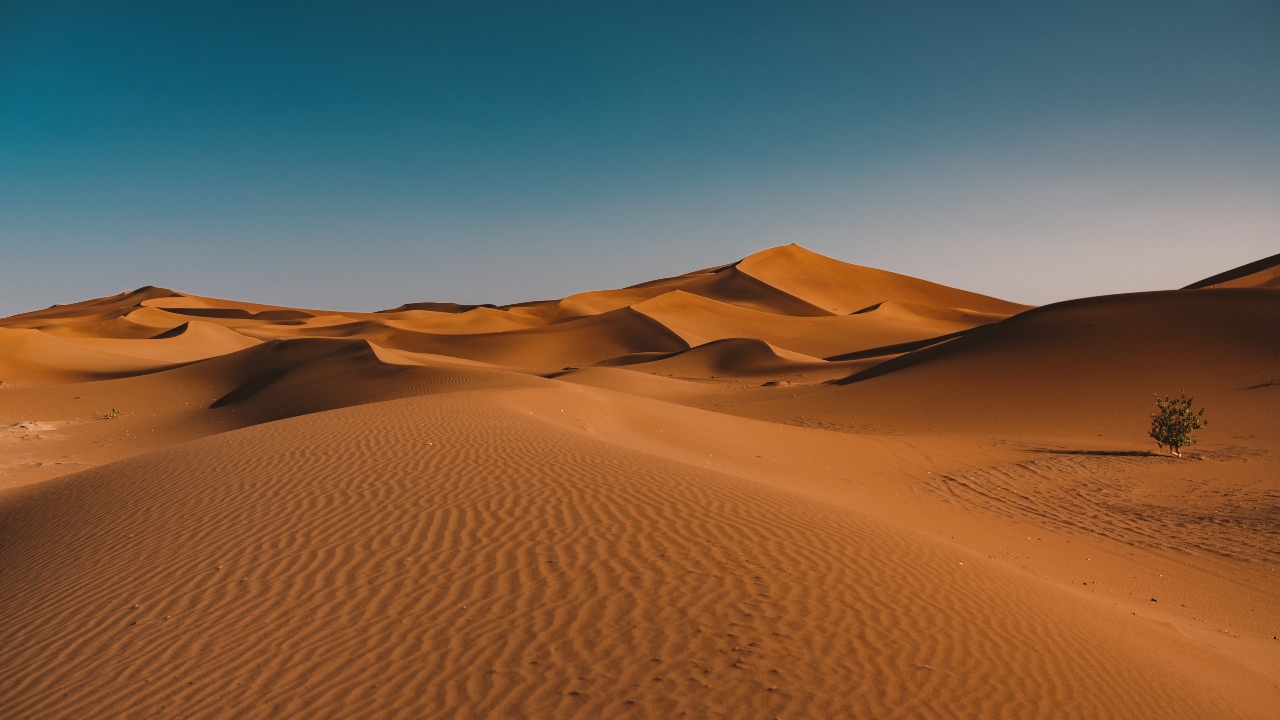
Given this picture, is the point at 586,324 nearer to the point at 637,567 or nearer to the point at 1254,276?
the point at 1254,276

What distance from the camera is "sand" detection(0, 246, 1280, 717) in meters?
4.39

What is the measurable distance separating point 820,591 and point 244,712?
12.4 feet

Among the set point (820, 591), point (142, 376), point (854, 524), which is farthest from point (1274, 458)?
point (142, 376)

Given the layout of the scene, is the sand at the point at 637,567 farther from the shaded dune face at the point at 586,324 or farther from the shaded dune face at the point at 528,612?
the shaded dune face at the point at 586,324

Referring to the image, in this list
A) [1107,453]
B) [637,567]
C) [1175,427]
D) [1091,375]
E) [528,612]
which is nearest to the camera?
[528,612]

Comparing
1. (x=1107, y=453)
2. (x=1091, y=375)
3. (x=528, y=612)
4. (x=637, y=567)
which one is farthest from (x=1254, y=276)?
(x=528, y=612)

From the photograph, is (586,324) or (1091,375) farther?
(586,324)

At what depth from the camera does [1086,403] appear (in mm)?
21203

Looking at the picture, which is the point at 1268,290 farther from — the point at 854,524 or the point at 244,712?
the point at 244,712

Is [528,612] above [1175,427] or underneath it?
underneath

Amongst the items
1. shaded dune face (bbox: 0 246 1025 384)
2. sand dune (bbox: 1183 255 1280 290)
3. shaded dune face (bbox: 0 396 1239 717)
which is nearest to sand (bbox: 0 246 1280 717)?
shaded dune face (bbox: 0 396 1239 717)

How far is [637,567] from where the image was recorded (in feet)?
19.0

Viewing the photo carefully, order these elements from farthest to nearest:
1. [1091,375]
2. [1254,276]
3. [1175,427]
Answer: [1254,276], [1091,375], [1175,427]

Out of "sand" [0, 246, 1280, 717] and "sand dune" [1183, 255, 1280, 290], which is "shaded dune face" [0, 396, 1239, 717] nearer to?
"sand" [0, 246, 1280, 717]
